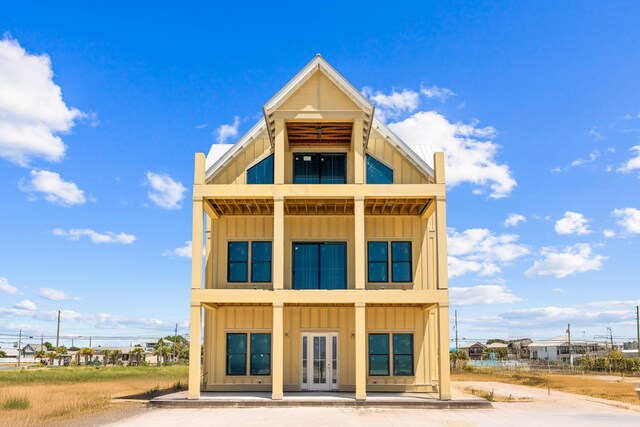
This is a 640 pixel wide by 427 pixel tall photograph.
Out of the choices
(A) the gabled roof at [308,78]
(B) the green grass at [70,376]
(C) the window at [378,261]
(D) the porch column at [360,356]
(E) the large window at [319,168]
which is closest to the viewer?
(D) the porch column at [360,356]

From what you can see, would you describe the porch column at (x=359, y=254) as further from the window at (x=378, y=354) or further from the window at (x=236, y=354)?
the window at (x=236, y=354)

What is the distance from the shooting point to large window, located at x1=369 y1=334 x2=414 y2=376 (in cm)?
2361

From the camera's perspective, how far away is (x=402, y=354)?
77.7 feet

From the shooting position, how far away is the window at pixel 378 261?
79.1 ft

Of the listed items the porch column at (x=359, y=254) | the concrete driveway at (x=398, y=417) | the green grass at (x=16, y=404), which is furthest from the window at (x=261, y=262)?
the green grass at (x=16, y=404)

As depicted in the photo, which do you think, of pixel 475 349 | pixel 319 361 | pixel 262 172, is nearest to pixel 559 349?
pixel 475 349

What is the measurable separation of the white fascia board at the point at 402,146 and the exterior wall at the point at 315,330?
5.35 metres

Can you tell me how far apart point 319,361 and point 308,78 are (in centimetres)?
1034

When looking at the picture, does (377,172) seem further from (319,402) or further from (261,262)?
(319,402)

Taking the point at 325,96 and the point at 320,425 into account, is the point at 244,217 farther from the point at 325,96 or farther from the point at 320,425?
the point at 320,425

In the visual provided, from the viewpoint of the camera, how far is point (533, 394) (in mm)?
26094

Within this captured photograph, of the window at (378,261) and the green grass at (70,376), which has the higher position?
the window at (378,261)

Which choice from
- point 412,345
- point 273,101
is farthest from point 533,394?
point 273,101

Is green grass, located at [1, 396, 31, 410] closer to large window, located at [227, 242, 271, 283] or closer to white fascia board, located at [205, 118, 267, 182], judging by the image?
large window, located at [227, 242, 271, 283]
